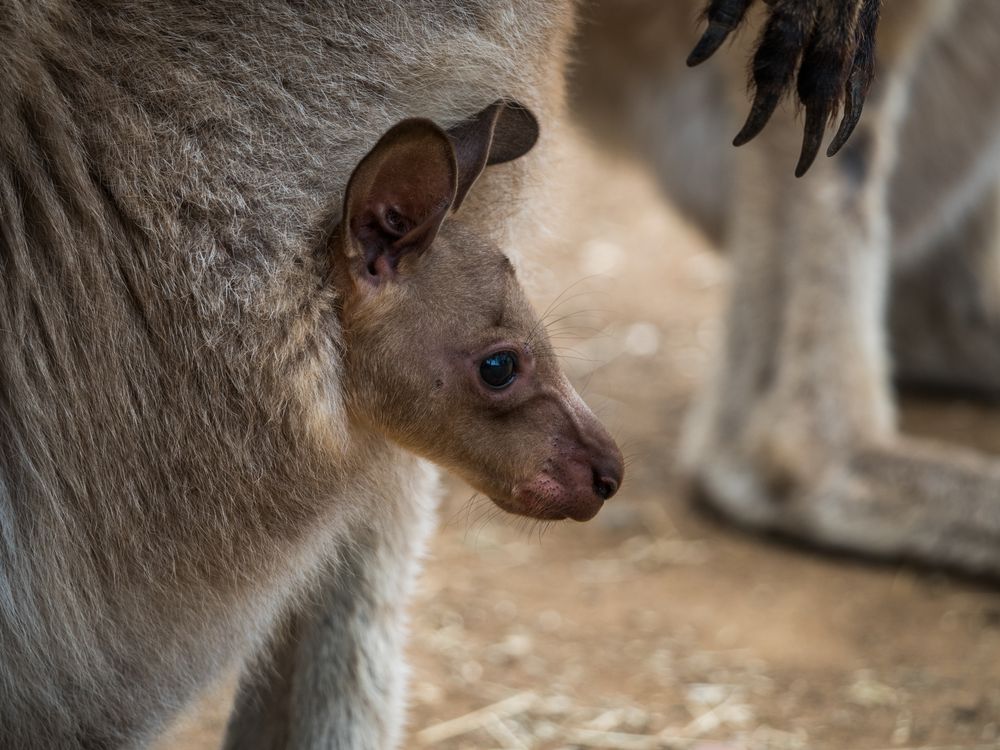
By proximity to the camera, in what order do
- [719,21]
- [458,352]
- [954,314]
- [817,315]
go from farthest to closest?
[954,314] < [817,315] < [719,21] < [458,352]

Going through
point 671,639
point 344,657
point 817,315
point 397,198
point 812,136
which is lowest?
point 671,639

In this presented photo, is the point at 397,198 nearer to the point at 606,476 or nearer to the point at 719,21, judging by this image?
the point at 606,476

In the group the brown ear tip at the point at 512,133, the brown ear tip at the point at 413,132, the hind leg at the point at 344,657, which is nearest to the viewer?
the brown ear tip at the point at 413,132

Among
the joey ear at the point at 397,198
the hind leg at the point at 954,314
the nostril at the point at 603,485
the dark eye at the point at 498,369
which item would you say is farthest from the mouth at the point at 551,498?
the hind leg at the point at 954,314

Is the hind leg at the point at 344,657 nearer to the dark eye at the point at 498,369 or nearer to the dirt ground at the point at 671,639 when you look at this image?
the dirt ground at the point at 671,639

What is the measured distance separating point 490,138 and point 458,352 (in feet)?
0.71

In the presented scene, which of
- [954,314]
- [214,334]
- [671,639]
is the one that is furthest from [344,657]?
[954,314]

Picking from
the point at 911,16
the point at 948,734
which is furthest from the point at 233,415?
the point at 911,16

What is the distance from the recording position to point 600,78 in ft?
11.7

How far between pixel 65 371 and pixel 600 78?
7.93ft

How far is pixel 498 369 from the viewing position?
1424mm

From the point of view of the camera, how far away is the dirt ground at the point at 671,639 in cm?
244

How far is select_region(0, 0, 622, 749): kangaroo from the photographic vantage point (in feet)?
4.46

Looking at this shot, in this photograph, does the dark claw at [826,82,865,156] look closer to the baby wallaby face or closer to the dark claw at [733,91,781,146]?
the dark claw at [733,91,781,146]
